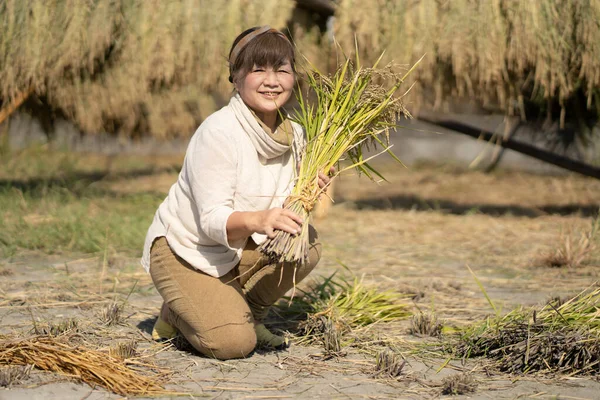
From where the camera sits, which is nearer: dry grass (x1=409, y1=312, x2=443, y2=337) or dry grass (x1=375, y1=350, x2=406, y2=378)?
dry grass (x1=375, y1=350, x2=406, y2=378)

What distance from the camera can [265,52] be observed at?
2535mm

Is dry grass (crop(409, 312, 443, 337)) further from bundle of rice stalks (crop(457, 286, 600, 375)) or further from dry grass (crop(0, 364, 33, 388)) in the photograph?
dry grass (crop(0, 364, 33, 388))

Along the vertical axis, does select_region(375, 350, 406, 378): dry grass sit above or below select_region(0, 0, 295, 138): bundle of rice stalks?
below

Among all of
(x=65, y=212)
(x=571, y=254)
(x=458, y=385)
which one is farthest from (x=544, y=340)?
(x=65, y=212)

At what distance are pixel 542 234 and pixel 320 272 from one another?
1767mm

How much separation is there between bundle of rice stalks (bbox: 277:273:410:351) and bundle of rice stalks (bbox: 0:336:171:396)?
70cm

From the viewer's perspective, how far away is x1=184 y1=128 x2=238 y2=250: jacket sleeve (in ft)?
7.86

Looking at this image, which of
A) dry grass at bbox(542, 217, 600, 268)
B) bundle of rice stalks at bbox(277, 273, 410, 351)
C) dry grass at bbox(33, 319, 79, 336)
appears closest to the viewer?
dry grass at bbox(33, 319, 79, 336)

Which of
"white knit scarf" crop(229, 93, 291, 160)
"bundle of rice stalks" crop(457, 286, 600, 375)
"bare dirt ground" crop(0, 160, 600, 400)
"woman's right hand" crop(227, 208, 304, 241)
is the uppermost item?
"white knit scarf" crop(229, 93, 291, 160)

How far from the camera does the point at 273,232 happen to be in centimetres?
232

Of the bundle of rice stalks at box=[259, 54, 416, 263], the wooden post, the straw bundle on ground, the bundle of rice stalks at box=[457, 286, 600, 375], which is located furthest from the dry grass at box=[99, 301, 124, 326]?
the wooden post

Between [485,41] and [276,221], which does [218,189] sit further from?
[485,41]

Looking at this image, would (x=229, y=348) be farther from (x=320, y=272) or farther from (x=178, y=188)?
(x=320, y=272)

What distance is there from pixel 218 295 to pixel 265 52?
32.1 inches
